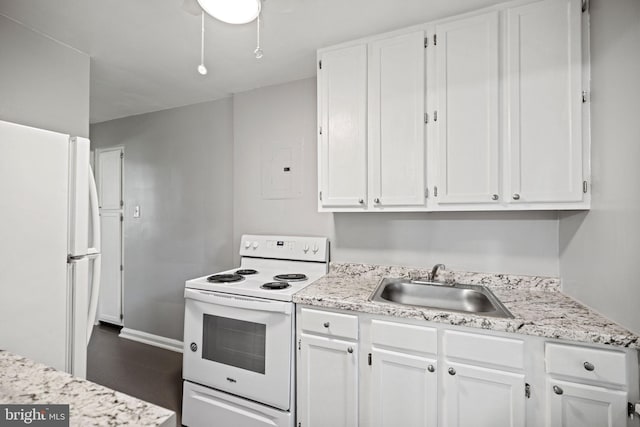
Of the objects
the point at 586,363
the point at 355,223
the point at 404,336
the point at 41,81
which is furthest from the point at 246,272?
the point at 586,363

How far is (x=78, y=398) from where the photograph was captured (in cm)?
57

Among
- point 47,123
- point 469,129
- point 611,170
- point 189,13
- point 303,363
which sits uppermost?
point 189,13

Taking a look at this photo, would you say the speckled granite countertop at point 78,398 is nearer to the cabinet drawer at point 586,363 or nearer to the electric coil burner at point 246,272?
the cabinet drawer at point 586,363

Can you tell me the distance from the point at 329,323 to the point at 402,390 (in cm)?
45

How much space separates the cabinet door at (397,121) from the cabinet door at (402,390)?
0.84 meters

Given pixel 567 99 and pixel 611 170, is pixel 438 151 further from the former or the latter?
pixel 611 170

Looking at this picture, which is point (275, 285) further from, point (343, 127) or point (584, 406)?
point (584, 406)

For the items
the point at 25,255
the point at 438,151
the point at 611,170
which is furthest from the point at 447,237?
the point at 25,255

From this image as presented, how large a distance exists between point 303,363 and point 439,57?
1855 millimetres

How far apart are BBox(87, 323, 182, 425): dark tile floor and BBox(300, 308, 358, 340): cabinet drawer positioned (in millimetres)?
1329

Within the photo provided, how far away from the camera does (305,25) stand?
1665mm

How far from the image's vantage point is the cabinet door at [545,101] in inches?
53.0

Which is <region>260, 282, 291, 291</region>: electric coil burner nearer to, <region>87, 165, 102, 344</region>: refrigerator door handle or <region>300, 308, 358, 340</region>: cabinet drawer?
<region>300, 308, 358, 340</region>: cabinet drawer

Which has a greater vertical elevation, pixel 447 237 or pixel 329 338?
pixel 447 237
